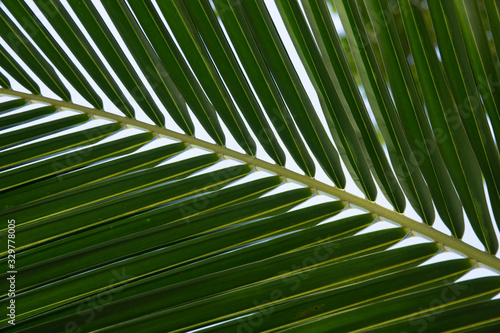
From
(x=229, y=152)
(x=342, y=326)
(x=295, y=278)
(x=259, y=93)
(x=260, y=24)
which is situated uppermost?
(x=260, y=24)

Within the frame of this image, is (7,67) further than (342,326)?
Yes

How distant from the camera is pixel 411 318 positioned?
0.87 metres

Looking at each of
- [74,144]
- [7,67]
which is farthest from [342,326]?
[7,67]

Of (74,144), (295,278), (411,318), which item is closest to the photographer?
(411,318)

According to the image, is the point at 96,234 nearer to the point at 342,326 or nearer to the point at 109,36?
the point at 109,36

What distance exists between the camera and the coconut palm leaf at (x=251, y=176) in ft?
3.13

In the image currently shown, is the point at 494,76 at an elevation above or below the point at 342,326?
above

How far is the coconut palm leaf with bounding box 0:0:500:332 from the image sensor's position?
0.95 metres

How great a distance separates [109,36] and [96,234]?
494 mm

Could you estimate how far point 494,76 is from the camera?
98cm

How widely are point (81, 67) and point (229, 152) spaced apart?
47 centimetres

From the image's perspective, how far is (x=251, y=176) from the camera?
47.0 inches

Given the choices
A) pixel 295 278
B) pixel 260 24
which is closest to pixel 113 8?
pixel 260 24

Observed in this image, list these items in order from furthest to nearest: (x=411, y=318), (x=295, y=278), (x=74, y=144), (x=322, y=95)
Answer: (x=74, y=144), (x=322, y=95), (x=295, y=278), (x=411, y=318)
